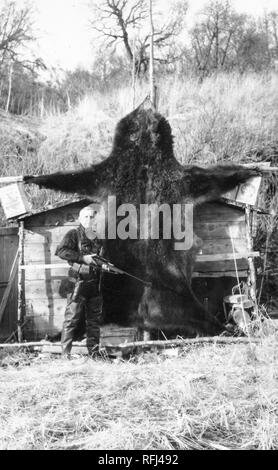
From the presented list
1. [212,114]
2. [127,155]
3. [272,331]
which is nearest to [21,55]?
[212,114]

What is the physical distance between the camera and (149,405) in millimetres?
4371

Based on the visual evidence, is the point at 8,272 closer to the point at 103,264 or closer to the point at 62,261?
the point at 62,261

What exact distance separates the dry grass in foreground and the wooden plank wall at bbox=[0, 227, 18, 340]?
2.36 metres

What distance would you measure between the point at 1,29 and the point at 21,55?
1301 mm

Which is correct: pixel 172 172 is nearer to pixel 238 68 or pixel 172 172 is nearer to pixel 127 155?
pixel 127 155

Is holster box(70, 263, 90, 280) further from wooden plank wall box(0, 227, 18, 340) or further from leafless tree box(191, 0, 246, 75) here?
leafless tree box(191, 0, 246, 75)

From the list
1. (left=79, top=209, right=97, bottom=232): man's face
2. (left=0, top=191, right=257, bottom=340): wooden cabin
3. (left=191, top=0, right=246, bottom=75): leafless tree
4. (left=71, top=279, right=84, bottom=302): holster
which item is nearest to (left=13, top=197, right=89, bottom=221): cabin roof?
(left=0, top=191, right=257, bottom=340): wooden cabin

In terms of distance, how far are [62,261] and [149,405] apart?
323 cm

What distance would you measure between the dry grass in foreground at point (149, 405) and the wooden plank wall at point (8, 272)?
7.73 feet

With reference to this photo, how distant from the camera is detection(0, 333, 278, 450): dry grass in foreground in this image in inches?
153

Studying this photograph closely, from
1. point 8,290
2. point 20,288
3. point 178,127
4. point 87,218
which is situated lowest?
point 8,290

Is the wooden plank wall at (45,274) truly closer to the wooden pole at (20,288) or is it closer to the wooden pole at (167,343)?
the wooden pole at (20,288)

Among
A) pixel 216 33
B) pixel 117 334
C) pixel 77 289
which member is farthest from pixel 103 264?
pixel 216 33

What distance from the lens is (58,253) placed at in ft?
20.1
